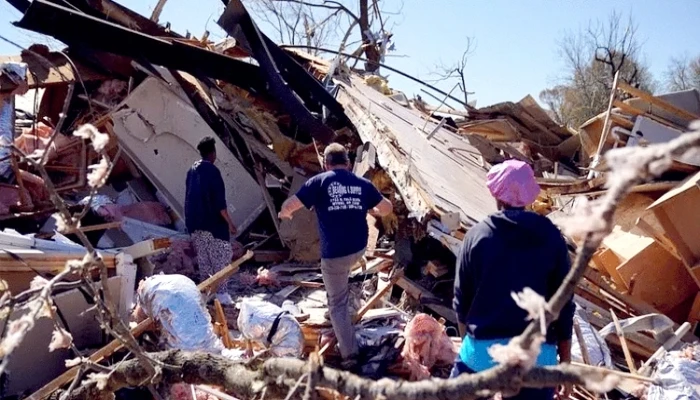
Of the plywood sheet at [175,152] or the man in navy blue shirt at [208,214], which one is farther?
the plywood sheet at [175,152]

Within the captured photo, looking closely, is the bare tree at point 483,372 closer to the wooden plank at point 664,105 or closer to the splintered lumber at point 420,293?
the splintered lumber at point 420,293

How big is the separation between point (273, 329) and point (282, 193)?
14.1 ft

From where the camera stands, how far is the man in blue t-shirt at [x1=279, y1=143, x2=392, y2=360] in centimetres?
483

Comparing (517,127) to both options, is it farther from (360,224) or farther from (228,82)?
(360,224)

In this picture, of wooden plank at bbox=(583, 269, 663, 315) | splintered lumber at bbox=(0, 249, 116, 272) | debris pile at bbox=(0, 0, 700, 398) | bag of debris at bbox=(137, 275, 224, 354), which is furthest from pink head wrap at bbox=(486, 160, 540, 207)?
wooden plank at bbox=(583, 269, 663, 315)

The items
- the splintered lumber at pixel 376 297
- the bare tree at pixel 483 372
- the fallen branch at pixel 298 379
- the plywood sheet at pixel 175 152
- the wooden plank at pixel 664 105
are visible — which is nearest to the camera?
the bare tree at pixel 483 372

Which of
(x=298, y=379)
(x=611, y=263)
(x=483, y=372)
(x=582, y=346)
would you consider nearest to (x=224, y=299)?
(x=582, y=346)

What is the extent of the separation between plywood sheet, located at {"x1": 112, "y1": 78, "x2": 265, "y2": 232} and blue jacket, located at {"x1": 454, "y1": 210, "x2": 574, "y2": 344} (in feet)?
20.3

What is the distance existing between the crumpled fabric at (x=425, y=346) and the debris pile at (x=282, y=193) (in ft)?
0.05

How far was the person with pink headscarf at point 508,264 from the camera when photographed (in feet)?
9.75

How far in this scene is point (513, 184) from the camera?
301 centimetres

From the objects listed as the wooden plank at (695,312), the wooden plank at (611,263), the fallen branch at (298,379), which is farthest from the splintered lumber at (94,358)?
the wooden plank at (695,312)

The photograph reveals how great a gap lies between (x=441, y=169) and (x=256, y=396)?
16.9ft

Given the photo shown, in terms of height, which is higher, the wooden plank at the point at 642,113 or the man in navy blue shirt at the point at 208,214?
the wooden plank at the point at 642,113
